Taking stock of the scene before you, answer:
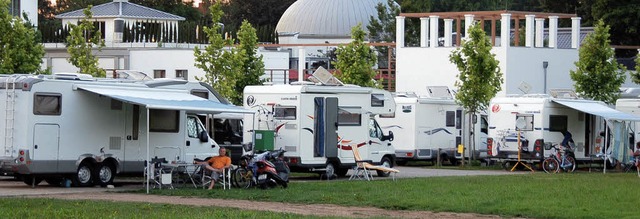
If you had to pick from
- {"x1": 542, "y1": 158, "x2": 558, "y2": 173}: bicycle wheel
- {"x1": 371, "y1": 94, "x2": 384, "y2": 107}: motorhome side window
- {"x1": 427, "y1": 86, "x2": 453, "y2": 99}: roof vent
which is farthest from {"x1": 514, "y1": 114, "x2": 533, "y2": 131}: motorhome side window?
{"x1": 371, "y1": 94, "x2": 384, "y2": 107}: motorhome side window

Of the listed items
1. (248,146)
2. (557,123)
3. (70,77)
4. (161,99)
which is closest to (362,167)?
(248,146)

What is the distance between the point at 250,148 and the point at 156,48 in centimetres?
3133

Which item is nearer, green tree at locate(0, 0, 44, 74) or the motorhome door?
the motorhome door

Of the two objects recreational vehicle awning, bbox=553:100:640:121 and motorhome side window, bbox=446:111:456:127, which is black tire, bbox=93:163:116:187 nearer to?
recreational vehicle awning, bbox=553:100:640:121

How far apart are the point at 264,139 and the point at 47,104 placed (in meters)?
6.57

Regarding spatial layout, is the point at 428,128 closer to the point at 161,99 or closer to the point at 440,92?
the point at 440,92

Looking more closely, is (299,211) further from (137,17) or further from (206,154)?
(137,17)

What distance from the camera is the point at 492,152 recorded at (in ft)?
136

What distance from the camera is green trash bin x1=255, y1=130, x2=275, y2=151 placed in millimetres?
31781

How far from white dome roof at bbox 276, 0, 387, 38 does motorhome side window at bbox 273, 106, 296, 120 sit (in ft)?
213

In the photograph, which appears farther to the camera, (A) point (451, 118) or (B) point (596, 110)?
(A) point (451, 118)

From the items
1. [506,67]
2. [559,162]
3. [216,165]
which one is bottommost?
[559,162]

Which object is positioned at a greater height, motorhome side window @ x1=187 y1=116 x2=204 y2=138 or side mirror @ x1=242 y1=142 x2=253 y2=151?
motorhome side window @ x1=187 y1=116 x2=204 y2=138

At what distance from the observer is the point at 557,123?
133ft
